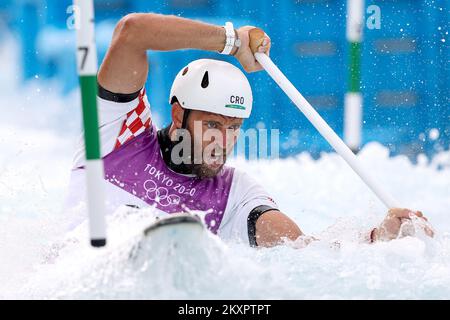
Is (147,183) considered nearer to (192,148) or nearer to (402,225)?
(192,148)

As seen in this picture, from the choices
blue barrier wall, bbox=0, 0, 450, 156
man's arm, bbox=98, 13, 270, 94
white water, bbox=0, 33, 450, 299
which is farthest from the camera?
blue barrier wall, bbox=0, 0, 450, 156

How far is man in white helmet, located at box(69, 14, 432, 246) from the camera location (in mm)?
3838

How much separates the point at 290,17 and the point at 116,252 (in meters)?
4.97

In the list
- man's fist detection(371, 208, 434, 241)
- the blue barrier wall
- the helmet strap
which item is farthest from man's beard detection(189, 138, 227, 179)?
the blue barrier wall

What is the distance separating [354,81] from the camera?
294 inches

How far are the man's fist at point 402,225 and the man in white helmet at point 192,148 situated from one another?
2 centimetres

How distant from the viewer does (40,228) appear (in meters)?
4.36

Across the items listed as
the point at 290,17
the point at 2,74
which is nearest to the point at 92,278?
the point at 290,17

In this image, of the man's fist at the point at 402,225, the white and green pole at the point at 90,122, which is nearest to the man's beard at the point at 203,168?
the man's fist at the point at 402,225

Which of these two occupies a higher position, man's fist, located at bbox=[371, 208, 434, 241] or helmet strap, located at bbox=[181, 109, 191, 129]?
helmet strap, located at bbox=[181, 109, 191, 129]

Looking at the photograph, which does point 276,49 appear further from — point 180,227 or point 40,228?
point 180,227

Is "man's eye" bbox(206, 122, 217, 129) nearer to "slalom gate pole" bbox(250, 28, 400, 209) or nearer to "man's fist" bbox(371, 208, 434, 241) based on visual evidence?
"slalom gate pole" bbox(250, 28, 400, 209)

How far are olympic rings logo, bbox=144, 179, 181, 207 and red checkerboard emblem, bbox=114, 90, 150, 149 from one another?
9.1 inches

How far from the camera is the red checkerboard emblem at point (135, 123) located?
3.93m
